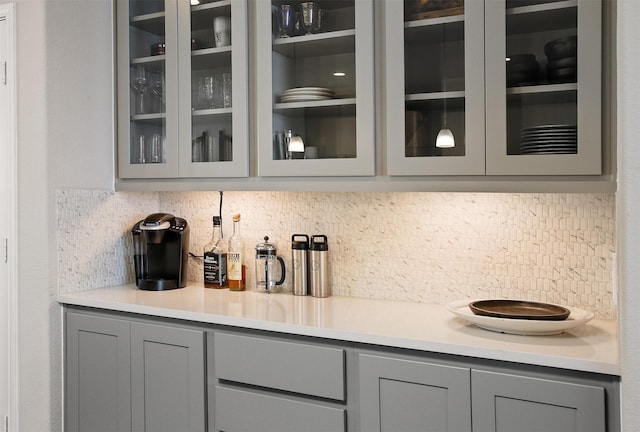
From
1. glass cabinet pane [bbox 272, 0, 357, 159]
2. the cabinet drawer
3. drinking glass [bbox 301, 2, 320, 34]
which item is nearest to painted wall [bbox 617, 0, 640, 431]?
the cabinet drawer

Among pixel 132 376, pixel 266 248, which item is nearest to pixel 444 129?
pixel 266 248

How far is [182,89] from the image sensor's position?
7.95 feet

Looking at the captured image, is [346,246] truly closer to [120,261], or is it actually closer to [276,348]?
[276,348]

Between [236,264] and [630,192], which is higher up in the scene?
[630,192]

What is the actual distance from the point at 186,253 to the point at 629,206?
75.1 inches

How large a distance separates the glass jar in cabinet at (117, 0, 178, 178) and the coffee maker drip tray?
466 millimetres

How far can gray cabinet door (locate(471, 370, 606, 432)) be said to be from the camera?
4.88 feet

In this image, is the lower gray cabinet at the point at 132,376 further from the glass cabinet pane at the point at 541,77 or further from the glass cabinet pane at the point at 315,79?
the glass cabinet pane at the point at 541,77

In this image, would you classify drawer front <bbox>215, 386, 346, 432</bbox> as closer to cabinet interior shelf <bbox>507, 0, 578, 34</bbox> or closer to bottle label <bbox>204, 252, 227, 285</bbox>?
bottle label <bbox>204, 252, 227, 285</bbox>

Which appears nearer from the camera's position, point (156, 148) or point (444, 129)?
point (444, 129)

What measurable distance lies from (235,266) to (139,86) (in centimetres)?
90

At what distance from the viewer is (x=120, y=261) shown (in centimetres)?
274

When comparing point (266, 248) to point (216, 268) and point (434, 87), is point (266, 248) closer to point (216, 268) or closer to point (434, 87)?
point (216, 268)

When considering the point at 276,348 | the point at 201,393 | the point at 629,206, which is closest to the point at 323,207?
the point at 276,348
